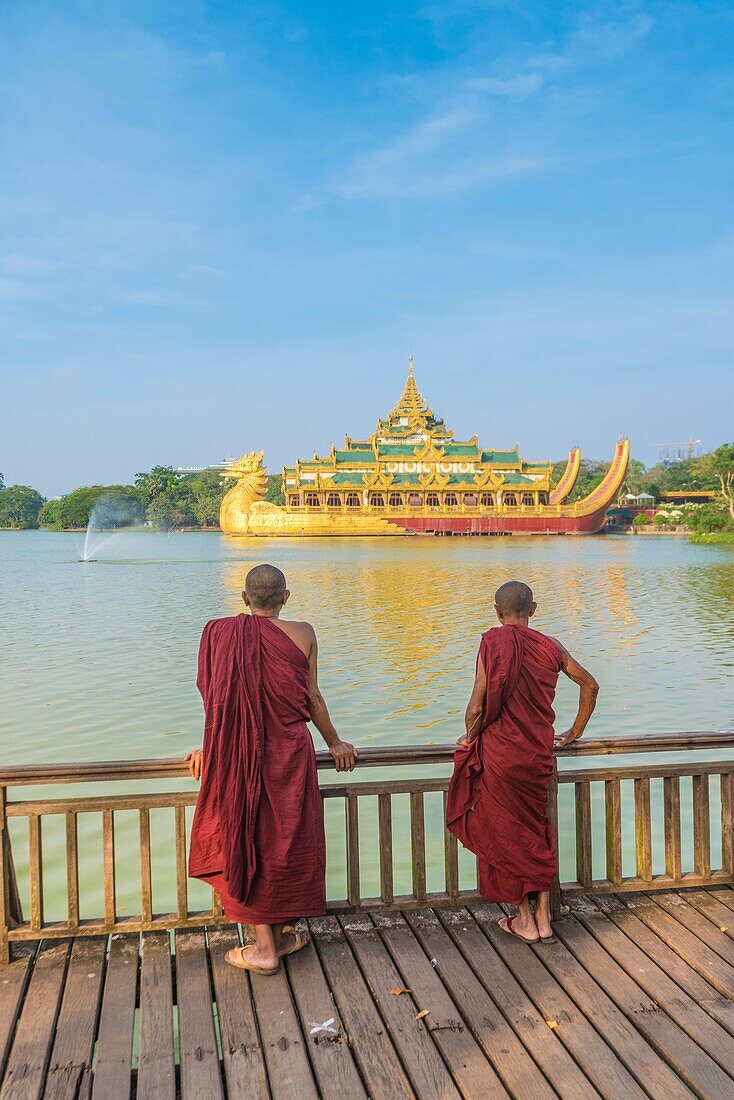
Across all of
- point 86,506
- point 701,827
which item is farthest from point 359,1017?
point 86,506

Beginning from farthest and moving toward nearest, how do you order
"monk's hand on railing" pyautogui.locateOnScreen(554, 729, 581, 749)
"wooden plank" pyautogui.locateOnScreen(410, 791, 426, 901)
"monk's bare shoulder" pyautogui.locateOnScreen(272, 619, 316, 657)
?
1. "wooden plank" pyautogui.locateOnScreen(410, 791, 426, 901)
2. "monk's hand on railing" pyautogui.locateOnScreen(554, 729, 581, 749)
3. "monk's bare shoulder" pyautogui.locateOnScreen(272, 619, 316, 657)

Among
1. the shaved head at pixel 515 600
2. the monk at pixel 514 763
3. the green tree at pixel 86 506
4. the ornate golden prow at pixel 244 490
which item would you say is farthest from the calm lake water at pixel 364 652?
the green tree at pixel 86 506

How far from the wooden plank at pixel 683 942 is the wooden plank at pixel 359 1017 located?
1157 millimetres

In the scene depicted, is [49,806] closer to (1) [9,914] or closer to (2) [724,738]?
(1) [9,914]

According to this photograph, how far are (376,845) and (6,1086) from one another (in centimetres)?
350

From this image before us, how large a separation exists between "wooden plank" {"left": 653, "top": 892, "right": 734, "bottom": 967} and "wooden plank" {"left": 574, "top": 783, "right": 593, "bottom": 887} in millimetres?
322

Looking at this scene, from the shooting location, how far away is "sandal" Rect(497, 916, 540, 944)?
322cm

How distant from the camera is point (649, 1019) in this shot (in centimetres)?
270

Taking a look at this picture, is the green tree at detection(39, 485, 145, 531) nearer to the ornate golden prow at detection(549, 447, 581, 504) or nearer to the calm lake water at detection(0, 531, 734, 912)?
the ornate golden prow at detection(549, 447, 581, 504)

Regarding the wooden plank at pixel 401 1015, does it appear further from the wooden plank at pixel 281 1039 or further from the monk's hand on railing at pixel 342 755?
the monk's hand on railing at pixel 342 755

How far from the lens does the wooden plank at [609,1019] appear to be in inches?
94.6

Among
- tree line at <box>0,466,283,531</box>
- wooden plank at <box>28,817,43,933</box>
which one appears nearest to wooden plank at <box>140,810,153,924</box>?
wooden plank at <box>28,817,43,933</box>

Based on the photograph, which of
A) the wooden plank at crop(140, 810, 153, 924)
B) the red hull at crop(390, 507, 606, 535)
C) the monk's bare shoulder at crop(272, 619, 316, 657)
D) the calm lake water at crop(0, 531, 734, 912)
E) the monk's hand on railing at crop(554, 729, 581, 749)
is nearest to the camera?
the monk's bare shoulder at crop(272, 619, 316, 657)

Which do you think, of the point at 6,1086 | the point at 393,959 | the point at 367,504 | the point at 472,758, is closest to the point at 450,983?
the point at 393,959
